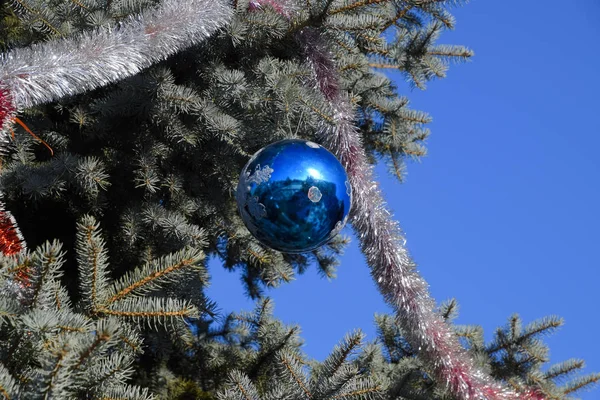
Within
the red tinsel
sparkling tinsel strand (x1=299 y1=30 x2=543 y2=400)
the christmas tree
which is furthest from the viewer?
sparkling tinsel strand (x1=299 y1=30 x2=543 y2=400)

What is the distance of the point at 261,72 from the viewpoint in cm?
302

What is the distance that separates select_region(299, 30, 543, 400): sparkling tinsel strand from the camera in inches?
102

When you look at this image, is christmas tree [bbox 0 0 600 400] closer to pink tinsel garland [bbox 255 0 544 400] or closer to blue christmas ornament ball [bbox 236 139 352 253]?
pink tinsel garland [bbox 255 0 544 400]

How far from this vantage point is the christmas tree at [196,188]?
77.4 inches

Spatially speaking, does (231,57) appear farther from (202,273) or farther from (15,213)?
(15,213)

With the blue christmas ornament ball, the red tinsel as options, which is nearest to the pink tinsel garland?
the blue christmas ornament ball

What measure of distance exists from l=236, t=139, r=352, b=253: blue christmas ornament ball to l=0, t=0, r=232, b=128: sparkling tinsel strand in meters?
0.62

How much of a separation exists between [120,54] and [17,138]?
108cm

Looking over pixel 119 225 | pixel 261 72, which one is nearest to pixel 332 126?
pixel 261 72

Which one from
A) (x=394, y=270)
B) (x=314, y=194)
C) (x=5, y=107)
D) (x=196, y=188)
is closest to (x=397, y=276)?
(x=394, y=270)

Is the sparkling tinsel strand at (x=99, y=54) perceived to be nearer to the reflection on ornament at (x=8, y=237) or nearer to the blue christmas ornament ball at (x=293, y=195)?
the reflection on ornament at (x=8, y=237)

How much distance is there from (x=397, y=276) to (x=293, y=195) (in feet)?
2.32

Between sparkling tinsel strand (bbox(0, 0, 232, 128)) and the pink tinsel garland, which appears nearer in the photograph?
sparkling tinsel strand (bbox(0, 0, 232, 128))

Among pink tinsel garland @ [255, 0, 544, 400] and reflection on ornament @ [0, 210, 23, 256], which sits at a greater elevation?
pink tinsel garland @ [255, 0, 544, 400]
